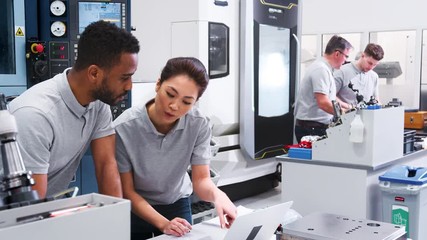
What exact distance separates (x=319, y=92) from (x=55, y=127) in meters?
2.63

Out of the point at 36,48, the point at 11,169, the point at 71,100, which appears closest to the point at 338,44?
the point at 36,48

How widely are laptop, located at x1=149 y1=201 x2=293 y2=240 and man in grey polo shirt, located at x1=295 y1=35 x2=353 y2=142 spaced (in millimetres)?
2288

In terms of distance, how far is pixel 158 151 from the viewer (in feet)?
5.77

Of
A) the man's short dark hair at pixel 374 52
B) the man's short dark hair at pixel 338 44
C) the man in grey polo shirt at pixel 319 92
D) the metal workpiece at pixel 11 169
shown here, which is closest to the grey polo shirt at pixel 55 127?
Result: the metal workpiece at pixel 11 169

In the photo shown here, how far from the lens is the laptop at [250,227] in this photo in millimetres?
1301

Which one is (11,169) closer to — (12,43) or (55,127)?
(55,127)

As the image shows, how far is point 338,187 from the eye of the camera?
9.26 ft

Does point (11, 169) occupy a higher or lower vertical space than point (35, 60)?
lower

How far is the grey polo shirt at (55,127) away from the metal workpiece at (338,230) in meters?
0.71

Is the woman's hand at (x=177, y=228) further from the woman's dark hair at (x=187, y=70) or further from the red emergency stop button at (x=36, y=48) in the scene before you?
the red emergency stop button at (x=36, y=48)

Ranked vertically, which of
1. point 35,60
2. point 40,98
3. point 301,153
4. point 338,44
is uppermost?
point 338,44

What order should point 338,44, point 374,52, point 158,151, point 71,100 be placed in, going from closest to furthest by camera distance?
point 71,100, point 158,151, point 338,44, point 374,52

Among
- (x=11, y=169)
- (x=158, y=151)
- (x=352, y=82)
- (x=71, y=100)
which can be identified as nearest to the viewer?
(x=11, y=169)

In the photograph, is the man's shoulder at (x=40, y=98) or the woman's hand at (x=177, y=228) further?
the woman's hand at (x=177, y=228)
